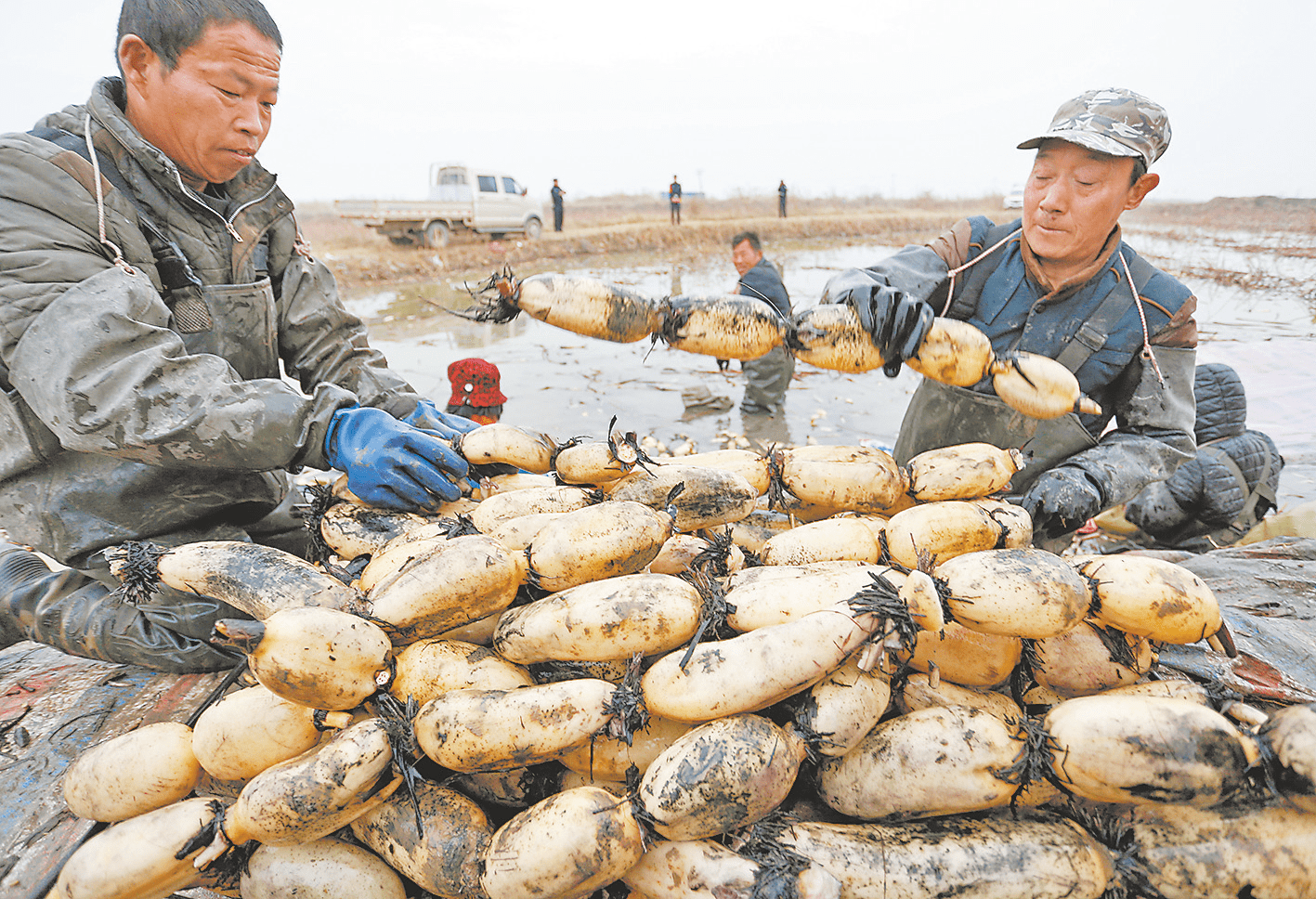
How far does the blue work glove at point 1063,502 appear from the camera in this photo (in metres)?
2.30

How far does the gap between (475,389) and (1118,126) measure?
12.6 feet

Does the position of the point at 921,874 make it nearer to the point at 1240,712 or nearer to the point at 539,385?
the point at 1240,712

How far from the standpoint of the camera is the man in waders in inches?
72.6

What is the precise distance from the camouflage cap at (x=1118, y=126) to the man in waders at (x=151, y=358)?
2551 millimetres

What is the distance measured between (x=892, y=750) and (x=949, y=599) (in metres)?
0.37

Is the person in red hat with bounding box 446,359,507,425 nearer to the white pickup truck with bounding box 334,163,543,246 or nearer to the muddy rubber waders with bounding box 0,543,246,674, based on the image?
the muddy rubber waders with bounding box 0,543,246,674

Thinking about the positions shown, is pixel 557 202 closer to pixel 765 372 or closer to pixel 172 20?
pixel 765 372

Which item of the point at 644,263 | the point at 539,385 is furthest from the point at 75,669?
the point at 644,263

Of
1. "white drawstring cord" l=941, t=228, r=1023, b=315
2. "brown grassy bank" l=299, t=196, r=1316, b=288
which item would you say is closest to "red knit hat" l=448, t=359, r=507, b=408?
"white drawstring cord" l=941, t=228, r=1023, b=315

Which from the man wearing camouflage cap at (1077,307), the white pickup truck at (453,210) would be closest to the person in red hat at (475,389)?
the man wearing camouflage cap at (1077,307)

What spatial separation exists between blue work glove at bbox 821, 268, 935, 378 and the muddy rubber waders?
7.45 ft

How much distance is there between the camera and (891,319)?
1993 mm

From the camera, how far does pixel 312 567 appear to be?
184cm

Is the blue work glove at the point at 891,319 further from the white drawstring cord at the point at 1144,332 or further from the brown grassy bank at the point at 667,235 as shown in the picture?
the brown grassy bank at the point at 667,235
